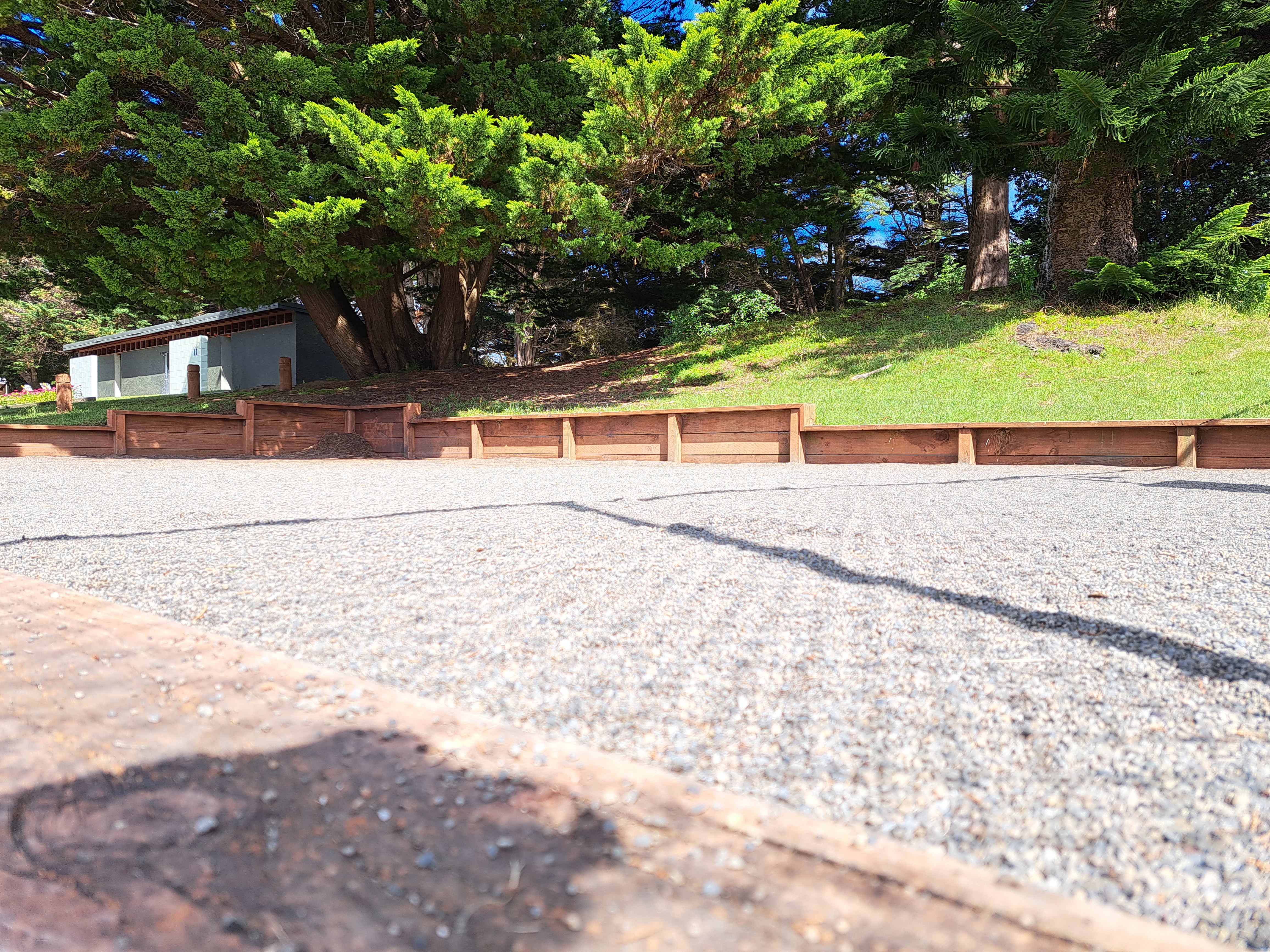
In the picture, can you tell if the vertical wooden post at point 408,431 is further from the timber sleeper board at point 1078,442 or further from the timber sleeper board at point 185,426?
the timber sleeper board at point 1078,442

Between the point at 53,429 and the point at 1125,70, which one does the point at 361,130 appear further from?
the point at 1125,70

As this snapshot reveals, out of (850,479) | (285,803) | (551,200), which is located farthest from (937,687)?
(551,200)

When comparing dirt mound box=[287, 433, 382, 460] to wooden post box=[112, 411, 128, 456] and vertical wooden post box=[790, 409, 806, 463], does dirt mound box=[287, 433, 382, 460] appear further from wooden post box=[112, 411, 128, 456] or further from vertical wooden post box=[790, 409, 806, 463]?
vertical wooden post box=[790, 409, 806, 463]

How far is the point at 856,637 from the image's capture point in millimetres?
1624

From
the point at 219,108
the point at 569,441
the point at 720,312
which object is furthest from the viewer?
the point at 720,312

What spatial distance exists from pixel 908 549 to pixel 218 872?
2334 mm

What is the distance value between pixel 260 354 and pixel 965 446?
61.0 feet

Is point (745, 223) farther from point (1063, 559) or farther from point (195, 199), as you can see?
point (1063, 559)

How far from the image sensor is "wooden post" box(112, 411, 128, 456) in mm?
8055

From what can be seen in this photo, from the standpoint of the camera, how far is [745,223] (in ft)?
35.5

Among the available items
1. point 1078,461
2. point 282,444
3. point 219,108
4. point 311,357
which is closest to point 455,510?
point 1078,461

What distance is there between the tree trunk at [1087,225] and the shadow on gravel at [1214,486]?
264 inches

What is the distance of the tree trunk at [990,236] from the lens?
1213 centimetres

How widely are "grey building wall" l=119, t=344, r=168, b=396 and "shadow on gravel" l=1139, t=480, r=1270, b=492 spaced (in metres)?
24.4
